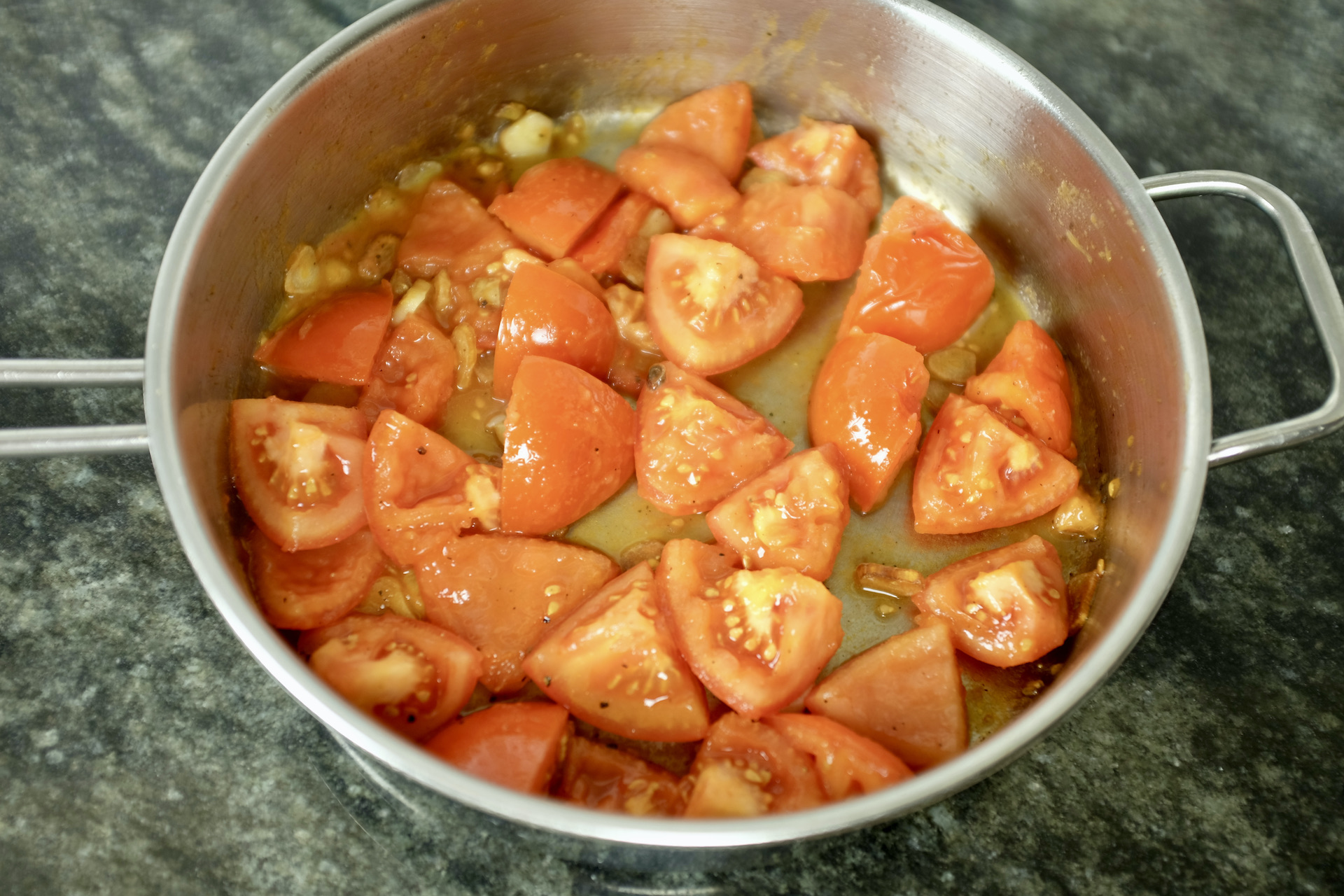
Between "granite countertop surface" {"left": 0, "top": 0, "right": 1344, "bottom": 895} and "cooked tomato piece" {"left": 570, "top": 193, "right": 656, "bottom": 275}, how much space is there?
1.93ft

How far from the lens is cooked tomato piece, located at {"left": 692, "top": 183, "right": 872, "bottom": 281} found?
1.47 meters

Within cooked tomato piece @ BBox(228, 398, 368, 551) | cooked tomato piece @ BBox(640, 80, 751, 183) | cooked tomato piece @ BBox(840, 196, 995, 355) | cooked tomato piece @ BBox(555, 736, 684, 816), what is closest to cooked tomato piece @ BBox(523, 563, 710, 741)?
cooked tomato piece @ BBox(555, 736, 684, 816)

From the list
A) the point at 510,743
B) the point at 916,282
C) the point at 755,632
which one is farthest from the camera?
the point at 916,282

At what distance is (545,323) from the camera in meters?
1.33

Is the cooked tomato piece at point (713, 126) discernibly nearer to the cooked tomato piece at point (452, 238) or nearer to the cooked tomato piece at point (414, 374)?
the cooked tomato piece at point (452, 238)

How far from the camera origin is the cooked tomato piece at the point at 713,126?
1560mm

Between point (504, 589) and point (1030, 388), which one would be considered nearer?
point (504, 589)

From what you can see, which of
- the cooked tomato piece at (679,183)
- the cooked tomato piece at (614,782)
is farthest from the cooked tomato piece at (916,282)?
the cooked tomato piece at (614,782)

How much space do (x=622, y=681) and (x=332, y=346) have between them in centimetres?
60

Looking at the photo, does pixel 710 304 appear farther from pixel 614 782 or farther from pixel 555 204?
pixel 614 782

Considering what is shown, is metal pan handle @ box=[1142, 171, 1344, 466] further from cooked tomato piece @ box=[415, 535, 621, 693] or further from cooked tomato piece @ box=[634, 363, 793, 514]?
cooked tomato piece @ box=[415, 535, 621, 693]

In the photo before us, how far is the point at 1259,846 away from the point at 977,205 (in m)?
0.95

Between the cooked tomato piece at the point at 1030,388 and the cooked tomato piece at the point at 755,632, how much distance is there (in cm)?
39

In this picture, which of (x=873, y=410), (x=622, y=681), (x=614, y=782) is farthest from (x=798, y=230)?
(x=614, y=782)
